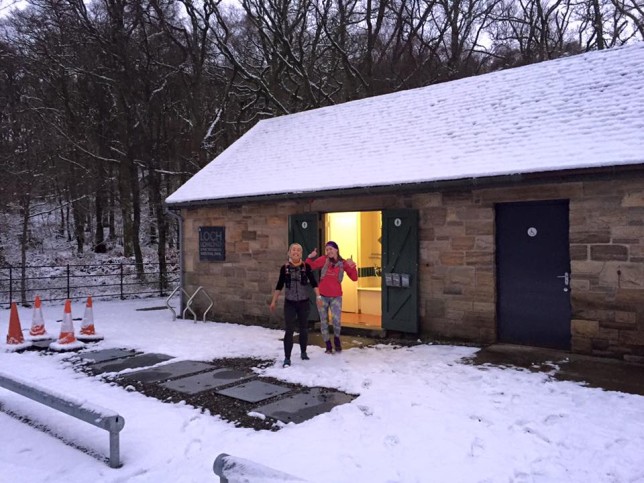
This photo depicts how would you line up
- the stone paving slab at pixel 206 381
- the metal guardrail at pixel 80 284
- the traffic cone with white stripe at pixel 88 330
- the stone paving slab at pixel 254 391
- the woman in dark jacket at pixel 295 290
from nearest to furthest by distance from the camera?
the stone paving slab at pixel 254 391 → the stone paving slab at pixel 206 381 → the woman in dark jacket at pixel 295 290 → the traffic cone with white stripe at pixel 88 330 → the metal guardrail at pixel 80 284

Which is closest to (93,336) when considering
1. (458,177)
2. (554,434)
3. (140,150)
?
(458,177)

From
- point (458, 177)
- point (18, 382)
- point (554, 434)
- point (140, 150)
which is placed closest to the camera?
point (554, 434)

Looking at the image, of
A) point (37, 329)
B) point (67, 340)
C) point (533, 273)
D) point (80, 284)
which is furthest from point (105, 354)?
point (80, 284)

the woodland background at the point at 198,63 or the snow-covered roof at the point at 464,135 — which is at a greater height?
the woodland background at the point at 198,63

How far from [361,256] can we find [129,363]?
19.3 ft

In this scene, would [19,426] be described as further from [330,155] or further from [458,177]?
[330,155]

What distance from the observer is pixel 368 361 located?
283 inches

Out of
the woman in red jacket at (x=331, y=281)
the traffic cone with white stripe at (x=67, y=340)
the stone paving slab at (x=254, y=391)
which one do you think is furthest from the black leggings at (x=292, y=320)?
the traffic cone with white stripe at (x=67, y=340)

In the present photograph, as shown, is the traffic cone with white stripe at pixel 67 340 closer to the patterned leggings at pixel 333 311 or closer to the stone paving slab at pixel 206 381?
the stone paving slab at pixel 206 381

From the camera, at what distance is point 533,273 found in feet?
24.8

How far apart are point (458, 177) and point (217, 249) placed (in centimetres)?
584

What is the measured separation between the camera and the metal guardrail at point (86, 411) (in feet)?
12.9

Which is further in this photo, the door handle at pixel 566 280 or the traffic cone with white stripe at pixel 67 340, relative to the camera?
the traffic cone with white stripe at pixel 67 340

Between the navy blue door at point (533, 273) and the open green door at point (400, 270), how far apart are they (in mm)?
1351
